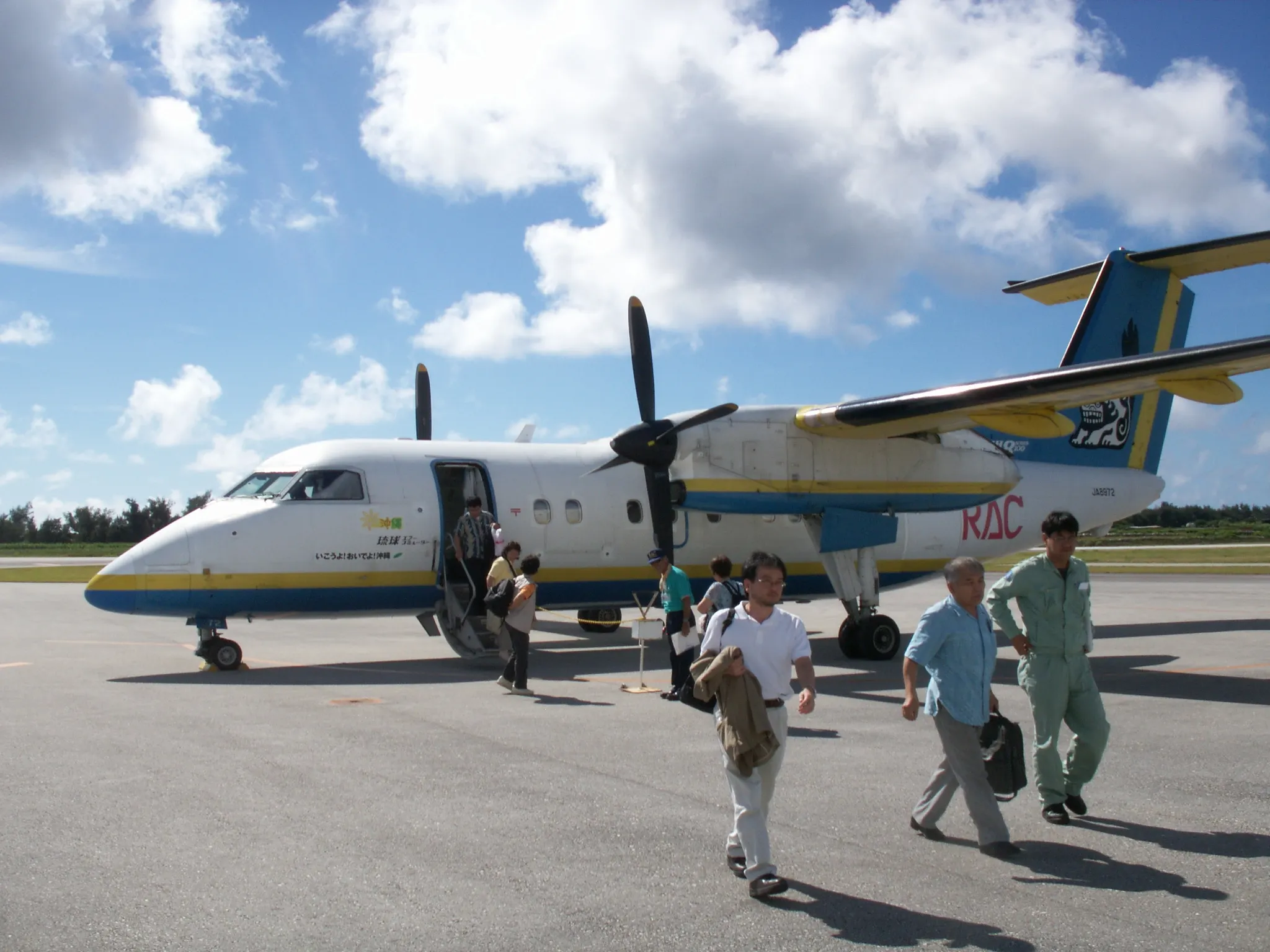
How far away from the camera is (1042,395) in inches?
509

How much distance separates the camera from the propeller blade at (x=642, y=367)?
15.2 metres

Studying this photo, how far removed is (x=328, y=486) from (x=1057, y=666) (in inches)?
407

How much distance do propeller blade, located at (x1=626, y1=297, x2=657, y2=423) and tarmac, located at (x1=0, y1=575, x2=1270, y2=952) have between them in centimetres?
491

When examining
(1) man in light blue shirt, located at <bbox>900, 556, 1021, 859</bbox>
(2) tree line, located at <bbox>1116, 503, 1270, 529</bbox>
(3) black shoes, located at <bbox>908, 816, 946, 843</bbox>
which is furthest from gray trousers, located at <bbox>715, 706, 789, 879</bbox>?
(2) tree line, located at <bbox>1116, 503, 1270, 529</bbox>

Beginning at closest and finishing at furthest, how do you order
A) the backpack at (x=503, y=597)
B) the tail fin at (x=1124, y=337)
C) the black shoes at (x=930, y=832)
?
the black shoes at (x=930, y=832), the backpack at (x=503, y=597), the tail fin at (x=1124, y=337)

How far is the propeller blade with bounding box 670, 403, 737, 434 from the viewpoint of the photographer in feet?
47.9

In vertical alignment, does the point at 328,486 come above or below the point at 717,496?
above

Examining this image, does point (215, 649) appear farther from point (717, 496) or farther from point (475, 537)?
point (717, 496)

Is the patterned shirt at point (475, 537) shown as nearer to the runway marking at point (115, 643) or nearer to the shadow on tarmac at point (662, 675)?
the shadow on tarmac at point (662, 675)

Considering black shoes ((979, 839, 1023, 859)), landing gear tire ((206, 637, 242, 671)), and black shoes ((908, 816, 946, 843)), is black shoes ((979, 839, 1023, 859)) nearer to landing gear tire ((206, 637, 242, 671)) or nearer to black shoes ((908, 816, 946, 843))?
black shoes ((908, 816, 946, 843))

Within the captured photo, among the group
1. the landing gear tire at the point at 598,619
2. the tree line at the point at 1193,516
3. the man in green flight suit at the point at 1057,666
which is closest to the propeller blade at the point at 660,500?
the landing gear tire at the point at 598,619

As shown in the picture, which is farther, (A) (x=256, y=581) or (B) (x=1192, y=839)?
(A) (x=256, y=581)

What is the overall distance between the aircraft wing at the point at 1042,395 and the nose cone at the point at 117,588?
29.3 ft

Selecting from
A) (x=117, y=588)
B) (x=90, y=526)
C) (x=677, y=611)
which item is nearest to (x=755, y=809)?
(x=677, y=611)
